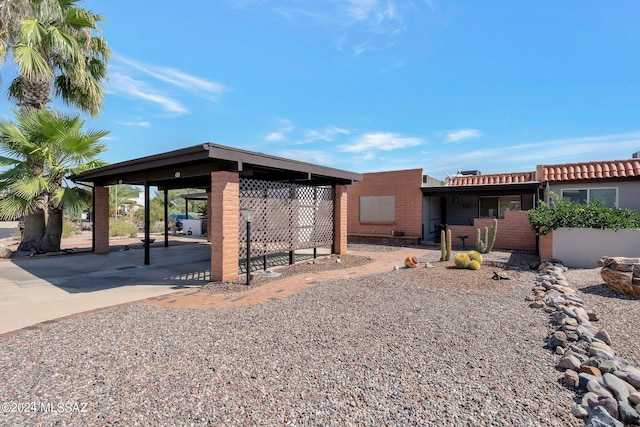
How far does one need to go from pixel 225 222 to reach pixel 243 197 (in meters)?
0.95

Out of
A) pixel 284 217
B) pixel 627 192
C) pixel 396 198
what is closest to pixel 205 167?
pixel 284 217

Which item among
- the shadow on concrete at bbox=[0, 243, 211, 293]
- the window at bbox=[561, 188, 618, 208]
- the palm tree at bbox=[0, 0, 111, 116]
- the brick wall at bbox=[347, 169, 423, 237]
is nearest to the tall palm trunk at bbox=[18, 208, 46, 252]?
the shadow on concrete at bbox=[0, 243, 211, 293]

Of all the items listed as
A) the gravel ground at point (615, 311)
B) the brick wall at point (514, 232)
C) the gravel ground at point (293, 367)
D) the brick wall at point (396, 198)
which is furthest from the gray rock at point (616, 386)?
the brick wall at point (396, 198)

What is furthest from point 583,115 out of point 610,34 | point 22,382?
point 22,382

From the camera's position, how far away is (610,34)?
383 inches

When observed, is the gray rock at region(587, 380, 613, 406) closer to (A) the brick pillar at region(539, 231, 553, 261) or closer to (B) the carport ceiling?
(B) the carport ceiling

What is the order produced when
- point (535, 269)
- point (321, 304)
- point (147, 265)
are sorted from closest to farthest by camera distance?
1. point (321, 304)
2. point (535, 269)
3. point (147, 265)

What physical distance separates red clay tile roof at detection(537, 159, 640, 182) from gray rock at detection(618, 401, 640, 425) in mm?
12824

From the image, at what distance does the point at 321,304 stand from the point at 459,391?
9.36 feet

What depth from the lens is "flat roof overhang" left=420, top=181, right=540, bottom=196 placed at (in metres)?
13.0

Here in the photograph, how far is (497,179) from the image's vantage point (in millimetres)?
15555

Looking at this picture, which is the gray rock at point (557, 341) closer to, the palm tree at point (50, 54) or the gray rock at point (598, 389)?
the gray rock at point (598, 389)

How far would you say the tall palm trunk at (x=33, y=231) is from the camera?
1154 cm

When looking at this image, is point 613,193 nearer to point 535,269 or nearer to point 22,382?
point 535,269
